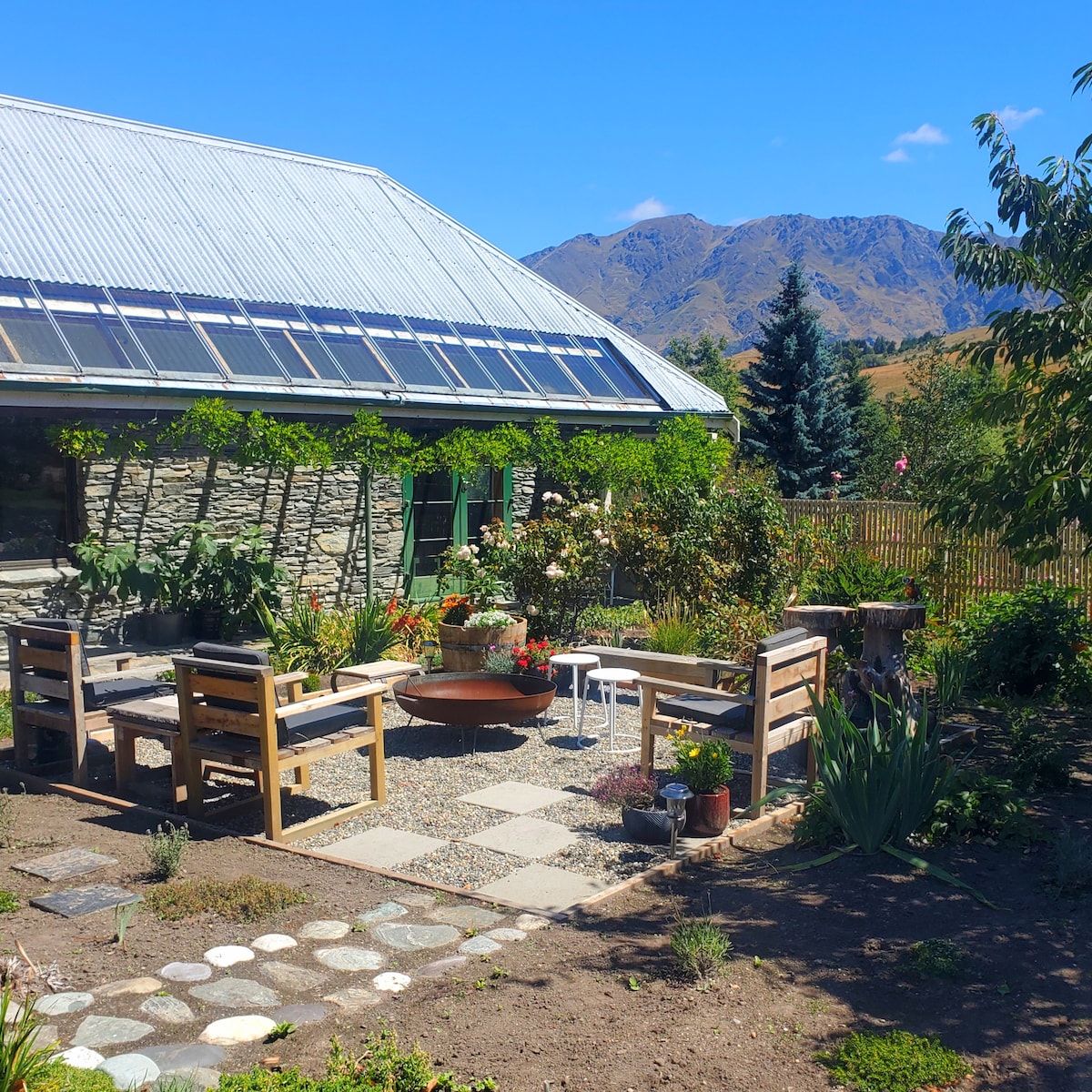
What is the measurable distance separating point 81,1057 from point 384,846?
8.63 feet

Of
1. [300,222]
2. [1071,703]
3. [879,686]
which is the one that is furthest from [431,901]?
[300,222]

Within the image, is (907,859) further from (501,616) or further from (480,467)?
(480,467)

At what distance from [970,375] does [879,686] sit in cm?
2229

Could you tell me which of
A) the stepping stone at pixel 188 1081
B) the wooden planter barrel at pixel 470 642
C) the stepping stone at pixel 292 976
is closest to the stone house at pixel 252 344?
the wooden planter barrel at pixel 470 642

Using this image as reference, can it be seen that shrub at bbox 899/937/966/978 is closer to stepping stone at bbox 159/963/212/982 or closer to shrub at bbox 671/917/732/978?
shrub at bbox 671/917/732/978

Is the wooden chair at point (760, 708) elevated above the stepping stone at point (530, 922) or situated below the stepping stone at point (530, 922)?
above

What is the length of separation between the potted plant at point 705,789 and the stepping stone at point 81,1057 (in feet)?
11.3

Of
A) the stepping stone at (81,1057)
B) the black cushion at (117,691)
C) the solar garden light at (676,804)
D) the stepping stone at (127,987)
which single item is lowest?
the stepping stone at (127,987)

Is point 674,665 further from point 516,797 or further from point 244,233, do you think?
point 244,233

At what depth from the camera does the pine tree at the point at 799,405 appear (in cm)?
2639

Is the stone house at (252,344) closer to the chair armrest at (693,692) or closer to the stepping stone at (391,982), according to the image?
the chair armrest at (693,692)

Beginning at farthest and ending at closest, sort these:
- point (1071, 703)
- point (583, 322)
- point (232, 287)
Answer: point (583, 322) < point (232, 287) < point (1071, 703)

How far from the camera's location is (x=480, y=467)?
1419cm

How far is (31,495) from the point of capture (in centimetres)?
1081
